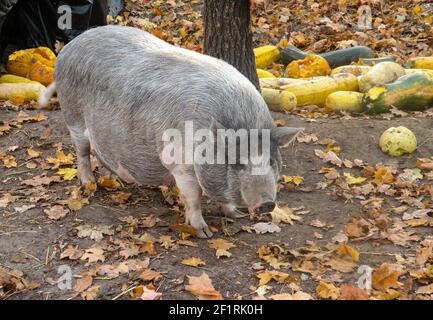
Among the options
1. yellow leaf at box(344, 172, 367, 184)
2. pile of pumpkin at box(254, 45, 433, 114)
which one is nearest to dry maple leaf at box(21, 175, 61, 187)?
pile of pumpkin at box(254, 45, 433, 114)

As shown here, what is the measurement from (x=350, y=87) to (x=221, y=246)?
9.98 feet

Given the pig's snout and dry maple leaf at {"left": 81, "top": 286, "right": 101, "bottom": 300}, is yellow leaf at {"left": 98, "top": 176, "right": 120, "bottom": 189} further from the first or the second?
the pig's snout

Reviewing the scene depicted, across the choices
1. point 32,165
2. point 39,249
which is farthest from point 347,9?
point 39,249

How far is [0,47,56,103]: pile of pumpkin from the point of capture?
6.75m

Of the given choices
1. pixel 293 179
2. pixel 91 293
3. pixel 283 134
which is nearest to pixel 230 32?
pixel 293 179

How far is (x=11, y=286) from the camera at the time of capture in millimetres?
3844

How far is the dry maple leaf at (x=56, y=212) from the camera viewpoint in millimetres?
4734

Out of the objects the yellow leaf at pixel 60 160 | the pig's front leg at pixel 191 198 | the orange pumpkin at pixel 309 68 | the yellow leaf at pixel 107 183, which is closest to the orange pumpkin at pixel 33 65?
the yellow leaf at pixel 60 160

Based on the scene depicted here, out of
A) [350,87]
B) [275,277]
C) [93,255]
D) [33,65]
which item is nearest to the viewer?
[275,277]

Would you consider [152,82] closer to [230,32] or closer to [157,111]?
[157,111]

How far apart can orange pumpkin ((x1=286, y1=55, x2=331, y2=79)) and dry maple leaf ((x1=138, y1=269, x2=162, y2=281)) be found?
12.4 ft

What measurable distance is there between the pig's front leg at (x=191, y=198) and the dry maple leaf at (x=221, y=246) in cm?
12

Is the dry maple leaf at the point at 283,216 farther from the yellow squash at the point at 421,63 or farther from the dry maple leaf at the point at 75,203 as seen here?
the yellow squash at the point at 421,63

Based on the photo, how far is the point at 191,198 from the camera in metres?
4.44
